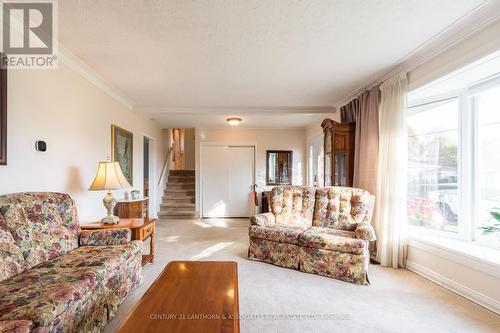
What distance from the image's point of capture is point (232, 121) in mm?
5152

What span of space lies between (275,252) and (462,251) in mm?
1869

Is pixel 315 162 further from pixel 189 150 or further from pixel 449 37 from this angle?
pixel 189 150

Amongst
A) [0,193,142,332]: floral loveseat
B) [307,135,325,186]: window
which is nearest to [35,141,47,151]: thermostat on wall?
[0,193,142,332]: floral loveseat

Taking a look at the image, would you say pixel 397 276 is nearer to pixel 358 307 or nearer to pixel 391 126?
pixel 358 307

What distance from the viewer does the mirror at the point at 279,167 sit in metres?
6.65

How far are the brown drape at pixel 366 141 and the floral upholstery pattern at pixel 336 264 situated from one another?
0.85 m

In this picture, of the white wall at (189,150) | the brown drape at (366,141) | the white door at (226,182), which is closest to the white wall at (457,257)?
the brown drape at (366,141)

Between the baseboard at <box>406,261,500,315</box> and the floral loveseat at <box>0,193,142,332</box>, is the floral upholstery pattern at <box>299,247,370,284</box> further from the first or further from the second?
the floral loveseat at <box>0,193,142,332</box>

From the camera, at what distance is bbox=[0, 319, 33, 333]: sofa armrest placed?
1.05m

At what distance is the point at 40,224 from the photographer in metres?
1.93

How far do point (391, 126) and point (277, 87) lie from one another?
5.25ft

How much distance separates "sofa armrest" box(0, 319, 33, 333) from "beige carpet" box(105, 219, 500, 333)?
80cm

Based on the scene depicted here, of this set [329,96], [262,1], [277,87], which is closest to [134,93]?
[277,87]

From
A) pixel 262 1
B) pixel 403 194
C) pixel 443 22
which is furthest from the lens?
pixel 403 194
